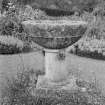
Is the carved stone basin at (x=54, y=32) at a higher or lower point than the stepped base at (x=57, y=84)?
higher

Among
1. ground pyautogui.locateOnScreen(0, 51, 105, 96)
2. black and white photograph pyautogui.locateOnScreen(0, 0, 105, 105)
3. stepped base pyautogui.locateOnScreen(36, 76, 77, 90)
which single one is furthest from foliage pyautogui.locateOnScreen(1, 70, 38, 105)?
ground pyautogui.locateOnScreen(0, 51, 105, 96)

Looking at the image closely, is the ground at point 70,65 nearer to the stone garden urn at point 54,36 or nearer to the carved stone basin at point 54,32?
the stone garden urn at point 54,36

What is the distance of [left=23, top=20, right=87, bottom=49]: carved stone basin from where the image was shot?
3233 millimetres

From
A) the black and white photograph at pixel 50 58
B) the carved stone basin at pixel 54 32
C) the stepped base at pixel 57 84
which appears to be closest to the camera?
the carved stone basin at pixel 54 32

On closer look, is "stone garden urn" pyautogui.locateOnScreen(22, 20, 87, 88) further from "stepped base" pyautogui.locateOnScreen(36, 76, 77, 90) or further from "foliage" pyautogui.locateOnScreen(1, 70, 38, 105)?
"foliage" pyautogui.locateOnScreen(1, 70, 38, 105)

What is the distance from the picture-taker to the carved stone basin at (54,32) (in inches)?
127

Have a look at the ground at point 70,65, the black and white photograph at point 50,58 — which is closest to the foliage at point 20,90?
the black and white photograph at point 50,58

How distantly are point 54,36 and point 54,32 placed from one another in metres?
0.06

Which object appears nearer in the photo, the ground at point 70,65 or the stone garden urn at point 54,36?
the stone garden urn at point 54,36

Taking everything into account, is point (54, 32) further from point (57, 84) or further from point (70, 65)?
point (70, 65)

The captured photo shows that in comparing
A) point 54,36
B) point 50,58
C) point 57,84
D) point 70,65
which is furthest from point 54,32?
point 70,65

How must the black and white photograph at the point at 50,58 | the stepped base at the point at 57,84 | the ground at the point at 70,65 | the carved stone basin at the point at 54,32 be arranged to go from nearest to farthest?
the carved stone basin at the point at 54,32, the black and white photograph at the point at 50,58, the stepped base at the point at 57,84, the ground at the point at 70,65

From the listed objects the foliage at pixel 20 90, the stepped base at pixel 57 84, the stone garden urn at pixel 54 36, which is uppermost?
the stone garden urn at pixel 54 36

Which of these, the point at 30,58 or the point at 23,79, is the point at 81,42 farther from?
the point at 23,79
